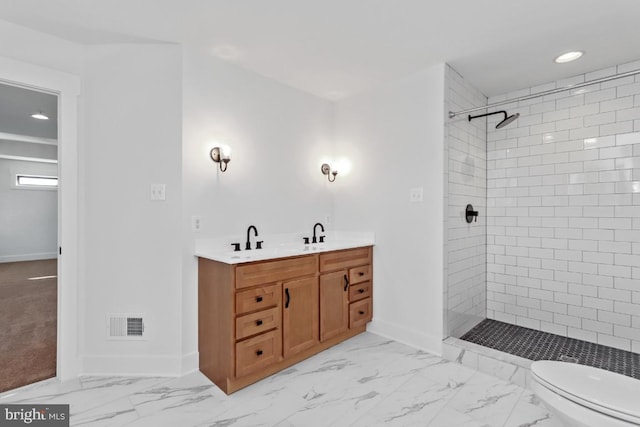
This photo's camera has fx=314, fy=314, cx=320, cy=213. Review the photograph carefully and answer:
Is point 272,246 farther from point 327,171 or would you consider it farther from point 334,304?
point 327,171

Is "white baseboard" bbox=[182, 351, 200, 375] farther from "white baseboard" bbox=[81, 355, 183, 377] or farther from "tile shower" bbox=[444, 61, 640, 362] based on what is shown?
"tile shower" bbox=[444, 61, 640, 362]

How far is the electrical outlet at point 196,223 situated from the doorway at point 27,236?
4.66ft

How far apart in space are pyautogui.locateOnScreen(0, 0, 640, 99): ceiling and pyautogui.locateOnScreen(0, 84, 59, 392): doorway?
790 mm

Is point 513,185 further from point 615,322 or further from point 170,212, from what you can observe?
point 170,212

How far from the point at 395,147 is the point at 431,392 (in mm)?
2063

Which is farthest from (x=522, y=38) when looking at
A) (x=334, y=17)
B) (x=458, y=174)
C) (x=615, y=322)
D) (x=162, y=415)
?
(x=162, y=415)

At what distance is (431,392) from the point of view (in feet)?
7.09

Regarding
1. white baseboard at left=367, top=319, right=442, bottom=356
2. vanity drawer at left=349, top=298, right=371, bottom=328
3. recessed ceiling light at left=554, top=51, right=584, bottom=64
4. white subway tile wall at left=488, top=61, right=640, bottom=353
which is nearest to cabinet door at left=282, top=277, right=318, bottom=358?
vanity drawer at left=349, top=298, right=371, bottom=328

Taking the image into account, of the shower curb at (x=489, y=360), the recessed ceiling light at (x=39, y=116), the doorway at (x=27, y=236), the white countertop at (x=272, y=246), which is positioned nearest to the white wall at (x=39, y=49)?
the doorway at (x=27, y=236)

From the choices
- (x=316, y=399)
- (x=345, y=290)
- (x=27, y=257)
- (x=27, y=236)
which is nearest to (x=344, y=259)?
(x=345, y=290)

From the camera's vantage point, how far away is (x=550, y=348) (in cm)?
262

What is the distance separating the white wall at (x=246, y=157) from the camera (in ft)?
8.02

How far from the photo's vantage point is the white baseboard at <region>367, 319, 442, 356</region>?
2732 millimetres

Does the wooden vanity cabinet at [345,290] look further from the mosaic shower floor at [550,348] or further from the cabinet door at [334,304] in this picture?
the mosaic shower floor at [550,348]
